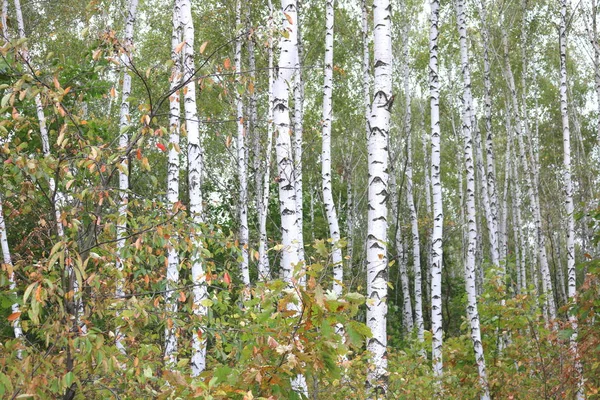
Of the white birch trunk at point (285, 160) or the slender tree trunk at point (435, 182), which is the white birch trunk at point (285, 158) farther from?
the slender tree trunk at point (435, 182)

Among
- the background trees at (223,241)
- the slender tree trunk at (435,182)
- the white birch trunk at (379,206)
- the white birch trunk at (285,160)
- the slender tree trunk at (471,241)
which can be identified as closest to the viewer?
the background trees at (223,241)

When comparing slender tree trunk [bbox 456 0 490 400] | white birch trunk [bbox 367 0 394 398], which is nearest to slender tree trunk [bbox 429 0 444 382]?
slender tree trunk [bbox 456 0 490 400]

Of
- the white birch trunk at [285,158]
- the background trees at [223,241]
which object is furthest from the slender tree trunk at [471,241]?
the white birch trunk at [285,158]

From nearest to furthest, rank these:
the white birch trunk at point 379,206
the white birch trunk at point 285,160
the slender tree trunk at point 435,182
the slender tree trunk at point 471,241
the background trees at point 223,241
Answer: the background trees at point 223,241 < the white birch trunk at point 379,206 < the white birch trunk at point 285,160 < the slender tree trunk at point 471,241 < the slender tree trunk at point 435,182

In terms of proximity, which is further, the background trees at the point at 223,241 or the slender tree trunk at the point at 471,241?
the slender tree trunk at the point at 471,241

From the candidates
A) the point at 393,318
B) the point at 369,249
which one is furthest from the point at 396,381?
the point at 393,318

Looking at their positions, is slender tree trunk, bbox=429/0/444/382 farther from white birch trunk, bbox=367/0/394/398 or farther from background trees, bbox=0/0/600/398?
white birch trunk, bbox=367/0/394/398

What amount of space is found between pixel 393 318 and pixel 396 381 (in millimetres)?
15000

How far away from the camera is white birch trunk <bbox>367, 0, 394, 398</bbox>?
15.6 ft

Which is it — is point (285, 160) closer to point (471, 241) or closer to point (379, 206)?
point (379, 206)

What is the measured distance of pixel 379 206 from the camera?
4875 millimetres

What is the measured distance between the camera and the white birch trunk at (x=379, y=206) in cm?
475

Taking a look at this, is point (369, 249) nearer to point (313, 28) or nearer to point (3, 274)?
point (3, 274)

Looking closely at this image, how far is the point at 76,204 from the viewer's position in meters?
3.66
